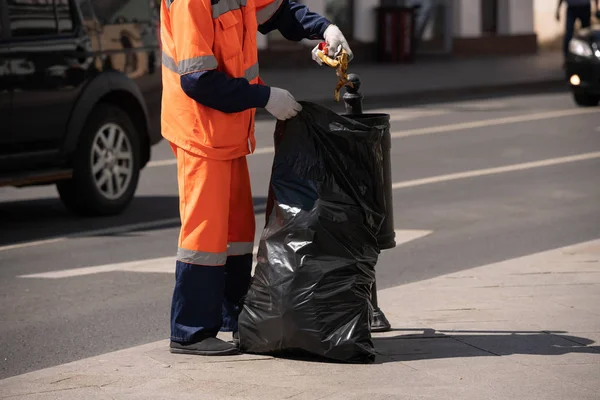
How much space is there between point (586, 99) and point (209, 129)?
1301 centimetres

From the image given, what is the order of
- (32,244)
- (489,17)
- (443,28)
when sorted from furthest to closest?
(489,17)
(443,28)
(32,244)

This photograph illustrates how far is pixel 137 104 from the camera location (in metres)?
10.2

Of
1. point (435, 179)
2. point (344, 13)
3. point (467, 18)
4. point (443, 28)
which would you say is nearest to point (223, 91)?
point (435, 179)

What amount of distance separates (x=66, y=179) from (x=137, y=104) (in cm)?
86

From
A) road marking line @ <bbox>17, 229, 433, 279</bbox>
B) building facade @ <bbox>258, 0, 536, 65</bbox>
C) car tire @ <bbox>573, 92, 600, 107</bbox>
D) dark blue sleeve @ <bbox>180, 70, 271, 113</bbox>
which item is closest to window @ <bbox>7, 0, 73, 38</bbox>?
road marking line @ <bbox>17, 229, 433, 279</bbox>

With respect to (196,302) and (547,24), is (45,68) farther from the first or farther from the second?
(547,24)

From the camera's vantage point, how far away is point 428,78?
75.4ft

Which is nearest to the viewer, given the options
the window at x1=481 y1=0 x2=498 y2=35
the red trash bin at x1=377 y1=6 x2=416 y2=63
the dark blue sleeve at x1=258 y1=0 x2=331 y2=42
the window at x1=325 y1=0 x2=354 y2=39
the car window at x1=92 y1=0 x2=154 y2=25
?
the dark blue sleeve at x1=258 y1=0 x2=331 y2=42

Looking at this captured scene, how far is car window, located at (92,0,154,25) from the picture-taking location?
993 cm

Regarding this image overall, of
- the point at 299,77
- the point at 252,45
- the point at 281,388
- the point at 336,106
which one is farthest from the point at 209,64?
the point at 299,77

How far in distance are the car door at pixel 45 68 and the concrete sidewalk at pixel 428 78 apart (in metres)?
9.39

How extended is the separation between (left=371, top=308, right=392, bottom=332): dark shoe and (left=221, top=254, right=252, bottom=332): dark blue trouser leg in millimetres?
579

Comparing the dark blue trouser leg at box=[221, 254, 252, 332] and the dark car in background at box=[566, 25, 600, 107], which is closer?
the dark blue trouser leg at box=[221, 254, 252, 332]

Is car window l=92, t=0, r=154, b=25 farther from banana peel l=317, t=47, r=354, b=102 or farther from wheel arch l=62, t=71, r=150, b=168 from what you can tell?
banana peel l=317, t=47, r=354, b=102
